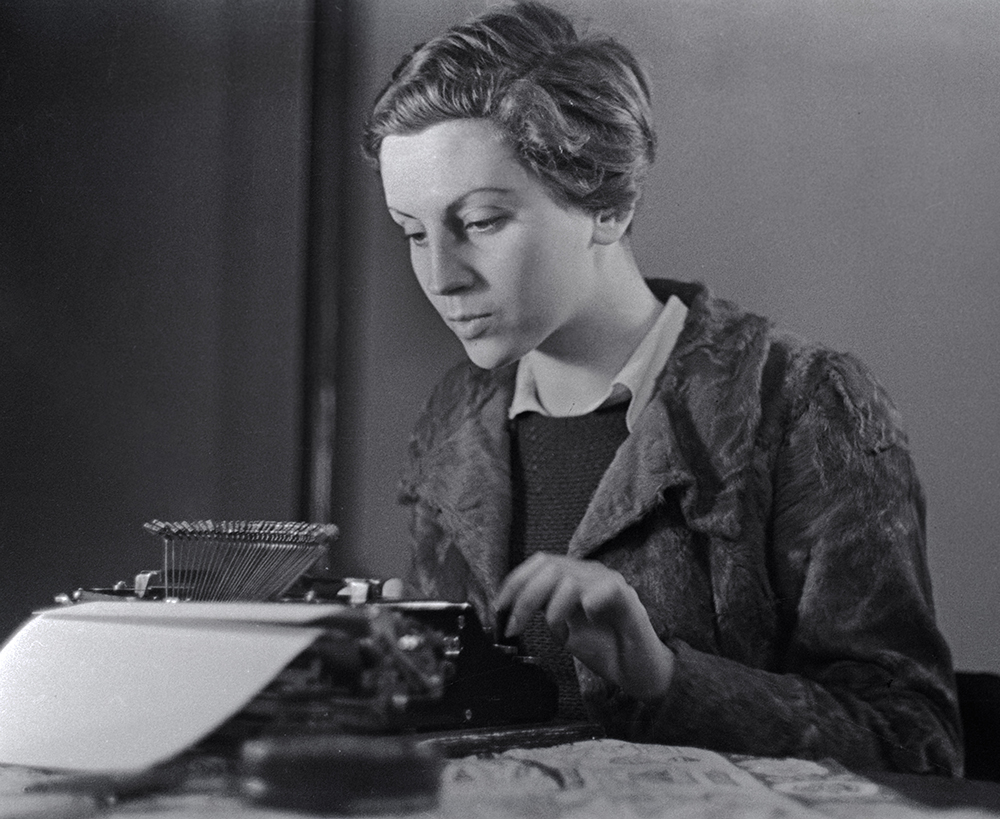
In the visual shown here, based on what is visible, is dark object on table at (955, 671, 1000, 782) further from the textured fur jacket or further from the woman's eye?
the woman's eye

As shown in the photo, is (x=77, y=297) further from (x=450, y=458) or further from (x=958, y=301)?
(x=958, y=301)

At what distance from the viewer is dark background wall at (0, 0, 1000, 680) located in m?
1.17

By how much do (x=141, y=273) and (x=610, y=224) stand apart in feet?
1.68

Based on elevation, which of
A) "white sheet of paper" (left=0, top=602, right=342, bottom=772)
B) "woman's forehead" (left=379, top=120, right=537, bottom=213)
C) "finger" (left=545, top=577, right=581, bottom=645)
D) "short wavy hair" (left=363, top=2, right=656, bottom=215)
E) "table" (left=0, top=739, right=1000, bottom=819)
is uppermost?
"short wavy hair" (left=363, top=2, right=656, bottom=215)

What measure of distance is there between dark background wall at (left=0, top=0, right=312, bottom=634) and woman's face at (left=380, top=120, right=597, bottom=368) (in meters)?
0.19

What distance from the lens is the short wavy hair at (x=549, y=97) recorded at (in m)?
1.17

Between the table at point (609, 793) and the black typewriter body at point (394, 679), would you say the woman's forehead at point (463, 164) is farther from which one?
the table at point (609, 793)

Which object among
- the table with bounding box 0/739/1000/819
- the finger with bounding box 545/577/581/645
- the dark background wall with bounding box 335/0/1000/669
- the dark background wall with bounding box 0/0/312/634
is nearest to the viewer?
the table with bounding box 0/739/1000/819

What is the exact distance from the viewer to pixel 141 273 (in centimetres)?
135

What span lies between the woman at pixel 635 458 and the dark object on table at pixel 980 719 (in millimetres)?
15

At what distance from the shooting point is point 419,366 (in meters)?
1.29

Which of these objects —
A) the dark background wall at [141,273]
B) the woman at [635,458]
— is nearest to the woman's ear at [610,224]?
the woman at [635,458]

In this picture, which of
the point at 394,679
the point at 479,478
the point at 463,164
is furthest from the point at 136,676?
the point at 463,164

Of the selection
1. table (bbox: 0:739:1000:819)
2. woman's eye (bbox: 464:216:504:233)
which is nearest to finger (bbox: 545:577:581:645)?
table (bbox: 0:739:1000:819)
